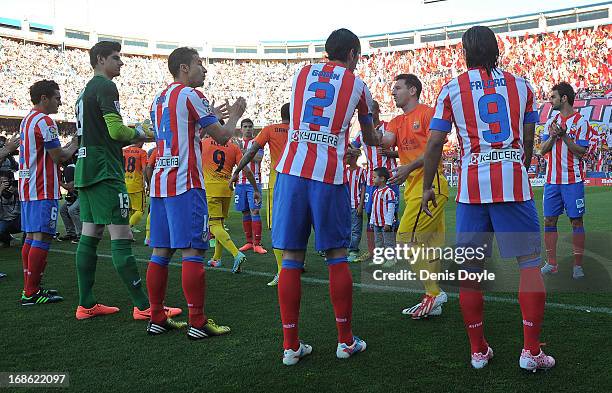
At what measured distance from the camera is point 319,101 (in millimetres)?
3508

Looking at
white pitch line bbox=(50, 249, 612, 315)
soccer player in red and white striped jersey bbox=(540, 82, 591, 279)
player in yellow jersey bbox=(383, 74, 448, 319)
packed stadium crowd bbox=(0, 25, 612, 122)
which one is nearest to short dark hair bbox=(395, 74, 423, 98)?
player in yellow jersey bbox=(383, 74, 448, 319)

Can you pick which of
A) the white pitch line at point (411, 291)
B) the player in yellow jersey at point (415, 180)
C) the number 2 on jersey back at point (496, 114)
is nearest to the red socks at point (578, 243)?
the white pitch line at point (411, 291)

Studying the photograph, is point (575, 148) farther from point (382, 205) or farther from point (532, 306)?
point (532, 306)

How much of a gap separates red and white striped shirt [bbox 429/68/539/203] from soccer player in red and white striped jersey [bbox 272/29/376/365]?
26.6 inches

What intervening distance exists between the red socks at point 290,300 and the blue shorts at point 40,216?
122 inches

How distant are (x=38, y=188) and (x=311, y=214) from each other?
3398mm

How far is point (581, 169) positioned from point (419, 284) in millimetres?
2496

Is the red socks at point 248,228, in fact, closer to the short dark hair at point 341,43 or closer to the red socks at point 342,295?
the red socks at point 342,295

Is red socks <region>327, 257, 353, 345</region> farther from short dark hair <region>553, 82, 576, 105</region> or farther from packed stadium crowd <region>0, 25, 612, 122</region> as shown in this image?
packed stadium crowd <region>0, 25, 612, 122</region>

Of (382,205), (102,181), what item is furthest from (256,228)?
(102,181)

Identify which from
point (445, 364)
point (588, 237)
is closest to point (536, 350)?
point (445, 364)

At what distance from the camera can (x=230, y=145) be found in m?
7.83

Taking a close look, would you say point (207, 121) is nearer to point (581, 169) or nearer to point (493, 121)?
point (493, 121)

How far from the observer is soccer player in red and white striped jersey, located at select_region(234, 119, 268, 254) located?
8750 millimetres
